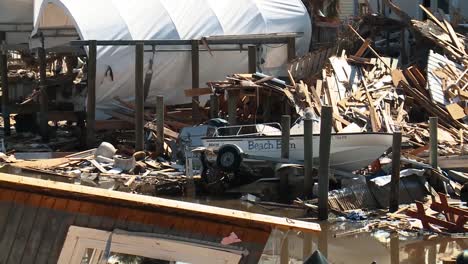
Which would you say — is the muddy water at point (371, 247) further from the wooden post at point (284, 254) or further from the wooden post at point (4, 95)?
the wooden post at point (4, 95)

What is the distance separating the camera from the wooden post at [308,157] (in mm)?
15641

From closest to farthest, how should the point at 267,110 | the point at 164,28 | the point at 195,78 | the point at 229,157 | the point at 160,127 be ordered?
1. the point at 229,157
2. the point at 160,127
3. the point at 267,110
4. the point at 195,78
5. the point at 164,28

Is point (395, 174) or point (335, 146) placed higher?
point (335, 146)

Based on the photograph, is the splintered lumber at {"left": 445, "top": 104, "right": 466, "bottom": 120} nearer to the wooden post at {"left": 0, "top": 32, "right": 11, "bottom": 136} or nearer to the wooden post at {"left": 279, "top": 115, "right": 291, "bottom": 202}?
the wooden post at {"left": 279, "top": 115, "right": 291, "bottom": 202}

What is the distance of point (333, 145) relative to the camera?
17.2 meters

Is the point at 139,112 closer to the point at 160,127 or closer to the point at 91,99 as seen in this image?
the point at 160,127

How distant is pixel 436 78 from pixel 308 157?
23.9 ft

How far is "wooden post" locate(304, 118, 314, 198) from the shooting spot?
1564 centimetres

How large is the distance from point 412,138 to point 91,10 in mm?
11379

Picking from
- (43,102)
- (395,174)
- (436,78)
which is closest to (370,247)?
(395,174)

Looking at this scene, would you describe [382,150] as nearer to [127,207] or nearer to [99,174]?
[99,174]

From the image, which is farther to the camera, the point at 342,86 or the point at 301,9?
the point at 301,9

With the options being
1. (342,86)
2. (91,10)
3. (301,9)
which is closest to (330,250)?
(342,86)

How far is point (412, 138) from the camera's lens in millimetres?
18969
